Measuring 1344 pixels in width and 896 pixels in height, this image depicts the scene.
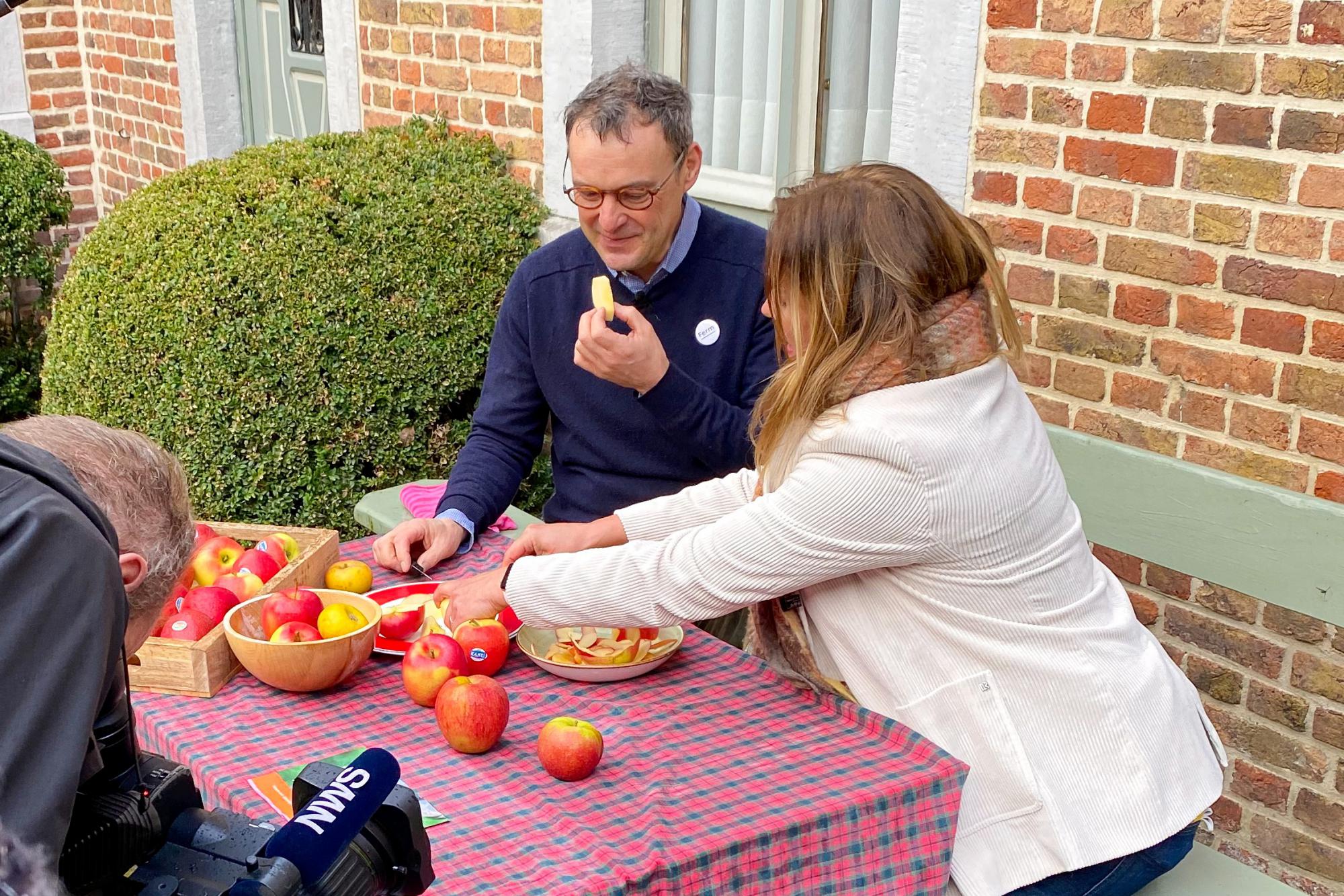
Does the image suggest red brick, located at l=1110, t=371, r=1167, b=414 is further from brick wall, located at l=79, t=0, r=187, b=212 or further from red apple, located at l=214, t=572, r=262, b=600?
brick wall, located at l=79, t=0, r=187, b=212

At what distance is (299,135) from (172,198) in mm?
2558

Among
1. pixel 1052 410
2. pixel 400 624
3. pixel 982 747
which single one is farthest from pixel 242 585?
pixel 1052 410

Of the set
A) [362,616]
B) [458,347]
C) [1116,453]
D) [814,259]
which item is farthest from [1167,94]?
[458,347]

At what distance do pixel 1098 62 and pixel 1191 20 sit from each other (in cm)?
25

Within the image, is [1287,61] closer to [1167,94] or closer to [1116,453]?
[1167,94]

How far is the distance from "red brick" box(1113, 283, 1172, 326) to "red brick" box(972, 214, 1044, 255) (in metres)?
0.26

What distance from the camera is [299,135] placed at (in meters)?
7.31

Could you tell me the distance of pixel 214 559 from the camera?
8.57ft

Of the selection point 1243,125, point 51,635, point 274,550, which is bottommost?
point 274,550

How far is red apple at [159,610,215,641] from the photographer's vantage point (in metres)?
2.28

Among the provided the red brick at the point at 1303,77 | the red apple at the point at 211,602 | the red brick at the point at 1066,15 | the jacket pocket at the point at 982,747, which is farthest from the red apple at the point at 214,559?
the red brick at the point at 1303,77

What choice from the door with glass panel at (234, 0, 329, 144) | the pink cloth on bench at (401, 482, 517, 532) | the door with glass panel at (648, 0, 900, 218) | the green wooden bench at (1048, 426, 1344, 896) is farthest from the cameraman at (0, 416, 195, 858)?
the door with glass panel at (234, 0, 329, 144)

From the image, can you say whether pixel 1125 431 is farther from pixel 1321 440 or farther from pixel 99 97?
pixel 99 97

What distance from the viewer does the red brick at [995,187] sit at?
345 centimetres
